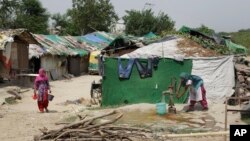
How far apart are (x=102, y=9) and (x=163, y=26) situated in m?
8.14

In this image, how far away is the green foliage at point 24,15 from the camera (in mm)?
48656

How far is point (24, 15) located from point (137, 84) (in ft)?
115

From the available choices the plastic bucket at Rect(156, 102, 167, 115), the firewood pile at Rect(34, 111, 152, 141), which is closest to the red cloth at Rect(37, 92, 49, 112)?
the plastic bucket at Rect(156, 102, 167, 115)

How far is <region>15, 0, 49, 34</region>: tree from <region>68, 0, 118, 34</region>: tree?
A: 11.2ft

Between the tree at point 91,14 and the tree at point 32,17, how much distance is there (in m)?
3.41

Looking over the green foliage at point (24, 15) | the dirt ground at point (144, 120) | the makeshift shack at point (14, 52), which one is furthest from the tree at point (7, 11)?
the dirt ground at point (144, 120)

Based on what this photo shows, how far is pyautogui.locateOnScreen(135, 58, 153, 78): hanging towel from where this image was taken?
16.4m

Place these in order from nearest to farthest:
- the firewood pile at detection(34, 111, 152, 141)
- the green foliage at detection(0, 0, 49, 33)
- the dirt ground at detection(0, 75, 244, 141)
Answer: the firewood pile at detection(34, 111, 152, 141)
the dirt ground at detection(0, 75, 244, 141)
the green foliage at detection(0, 0, 49, 33)

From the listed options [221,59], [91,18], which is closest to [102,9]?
[91,18]

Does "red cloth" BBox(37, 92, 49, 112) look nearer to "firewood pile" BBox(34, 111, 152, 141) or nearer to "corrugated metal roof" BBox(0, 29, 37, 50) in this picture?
"firewood pile" BBox(34, 111, 152, 141)

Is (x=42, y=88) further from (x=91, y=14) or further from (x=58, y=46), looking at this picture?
(x=91, y=14)

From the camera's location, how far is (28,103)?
19.7 meters

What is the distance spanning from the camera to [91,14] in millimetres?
51812

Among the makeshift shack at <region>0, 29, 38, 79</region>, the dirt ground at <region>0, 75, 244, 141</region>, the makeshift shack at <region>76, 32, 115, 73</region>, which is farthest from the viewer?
the makeshift shack at <region>76, 32, 115, 73</region>
